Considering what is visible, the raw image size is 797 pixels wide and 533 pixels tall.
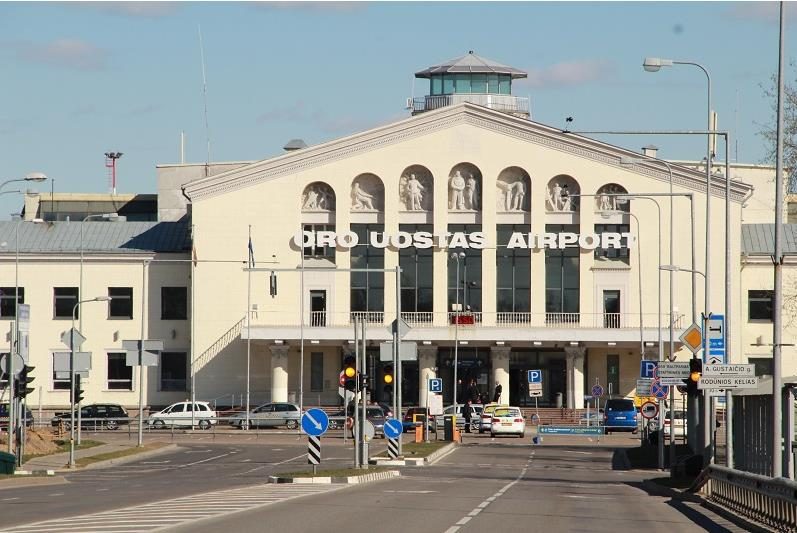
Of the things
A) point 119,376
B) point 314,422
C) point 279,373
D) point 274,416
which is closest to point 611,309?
point 279,373

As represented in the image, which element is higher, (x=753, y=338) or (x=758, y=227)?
(x=758, y=227)

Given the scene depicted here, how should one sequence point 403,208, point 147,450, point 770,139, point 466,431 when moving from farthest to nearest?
point 403,208 < point 466,431 < point 147,450 < point 770,139

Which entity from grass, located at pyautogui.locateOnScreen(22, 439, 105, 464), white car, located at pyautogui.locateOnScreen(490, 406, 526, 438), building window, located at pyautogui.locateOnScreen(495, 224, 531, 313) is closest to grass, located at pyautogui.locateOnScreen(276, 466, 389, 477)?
grass, located at pyautogui.locateOnScreen(22, 439, 105, 464)

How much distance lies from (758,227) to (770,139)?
44.3 meters

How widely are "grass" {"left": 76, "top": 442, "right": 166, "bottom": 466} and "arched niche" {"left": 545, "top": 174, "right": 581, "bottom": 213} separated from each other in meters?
29.6

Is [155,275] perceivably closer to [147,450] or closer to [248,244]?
[248,244]

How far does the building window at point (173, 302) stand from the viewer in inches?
3467

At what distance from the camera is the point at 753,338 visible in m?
86.1

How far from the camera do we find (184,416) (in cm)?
7888

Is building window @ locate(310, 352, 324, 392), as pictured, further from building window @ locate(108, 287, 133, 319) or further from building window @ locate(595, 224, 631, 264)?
building window @ locate(595, 224, 631, 264)

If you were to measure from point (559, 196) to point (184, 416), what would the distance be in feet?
78.4

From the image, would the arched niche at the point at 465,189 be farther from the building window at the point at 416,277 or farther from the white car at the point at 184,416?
the white car at the point at 184,416

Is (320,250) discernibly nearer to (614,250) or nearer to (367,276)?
(367,276)

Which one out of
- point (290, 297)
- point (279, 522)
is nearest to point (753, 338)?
point (290, 297)
